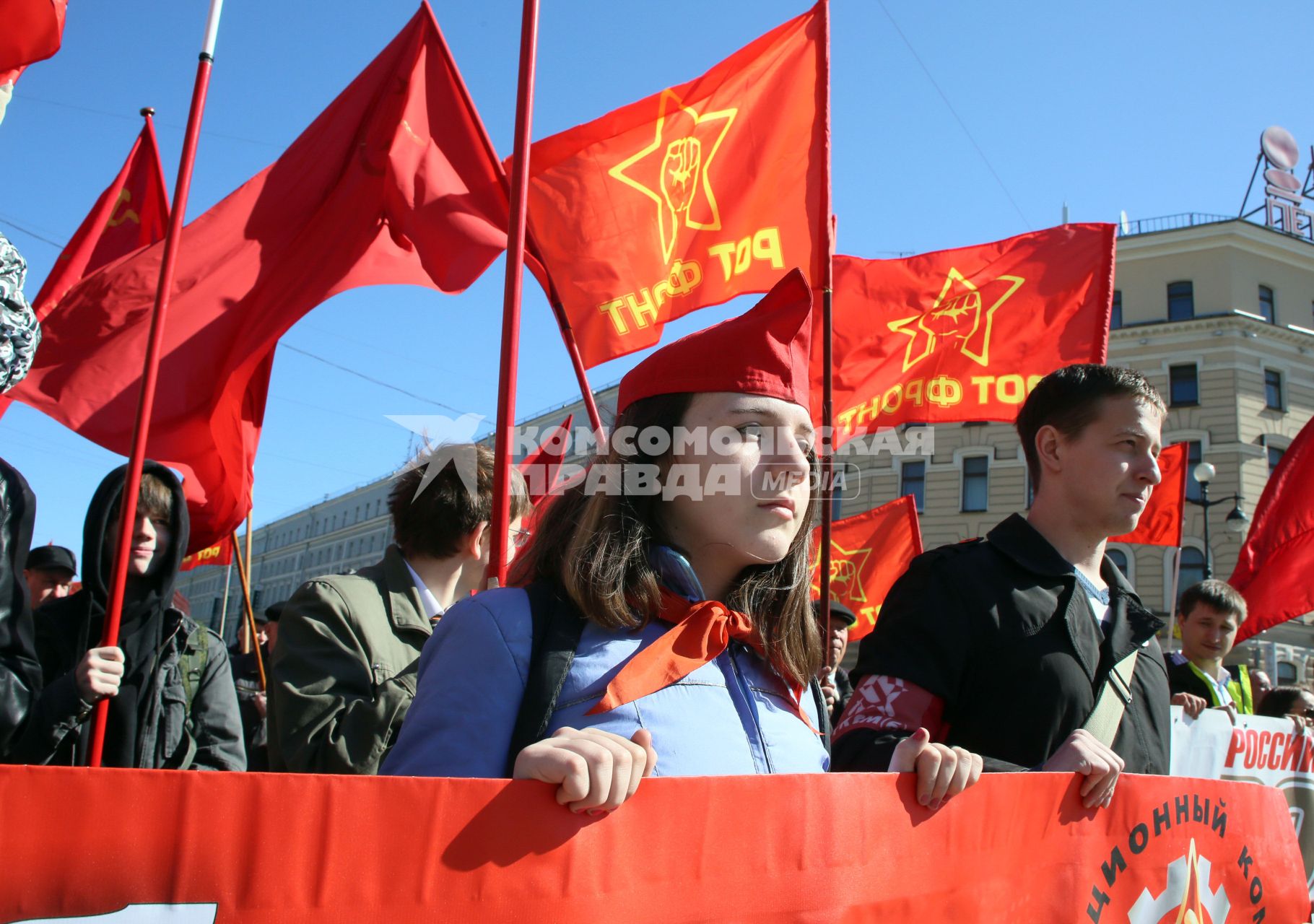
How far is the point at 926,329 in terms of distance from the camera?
609cm

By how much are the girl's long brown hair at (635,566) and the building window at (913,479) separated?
33.2 metres

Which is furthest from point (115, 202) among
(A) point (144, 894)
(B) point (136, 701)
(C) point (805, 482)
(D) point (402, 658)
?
(A) point (144, 894)

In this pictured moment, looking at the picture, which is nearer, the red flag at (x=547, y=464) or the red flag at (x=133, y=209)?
the red flag at (x=547, y=464)

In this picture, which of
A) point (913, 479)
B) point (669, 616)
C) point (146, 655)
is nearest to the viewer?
point (669, 616)

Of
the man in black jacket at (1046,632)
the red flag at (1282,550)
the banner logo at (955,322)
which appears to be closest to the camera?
the man in black jacket at (1046,632)

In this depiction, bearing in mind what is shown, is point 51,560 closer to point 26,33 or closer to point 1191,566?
point 26,33

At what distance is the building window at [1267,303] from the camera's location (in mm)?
32750

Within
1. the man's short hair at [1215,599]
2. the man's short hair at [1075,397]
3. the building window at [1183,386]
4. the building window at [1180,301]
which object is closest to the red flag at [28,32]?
the man's short hair at [1075,397]

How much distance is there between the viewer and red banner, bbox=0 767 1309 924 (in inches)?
39.9

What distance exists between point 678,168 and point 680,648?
3.60 meters

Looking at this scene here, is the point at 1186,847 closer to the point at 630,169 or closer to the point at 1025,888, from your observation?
the point at 1025,888

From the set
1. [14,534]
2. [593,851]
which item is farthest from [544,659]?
[14,534]

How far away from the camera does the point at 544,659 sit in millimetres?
1501

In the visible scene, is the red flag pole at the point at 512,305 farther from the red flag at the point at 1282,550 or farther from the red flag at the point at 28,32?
the red flag at the point at 1282,550
